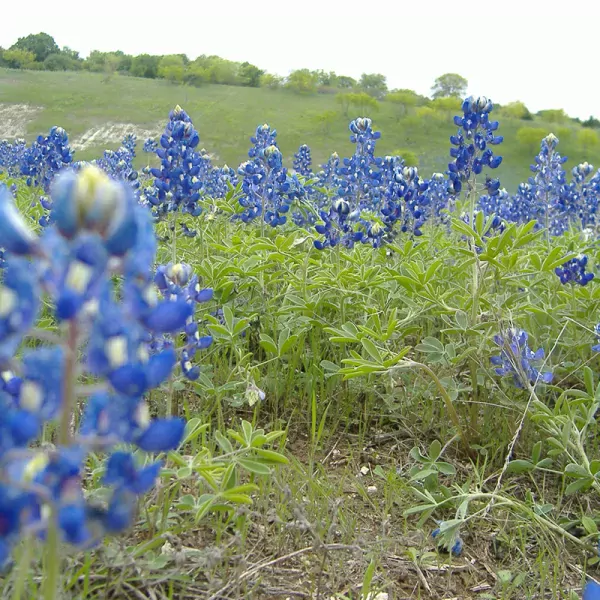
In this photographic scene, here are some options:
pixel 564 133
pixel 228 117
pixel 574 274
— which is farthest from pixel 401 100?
pixel 574 274

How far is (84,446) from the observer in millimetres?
813

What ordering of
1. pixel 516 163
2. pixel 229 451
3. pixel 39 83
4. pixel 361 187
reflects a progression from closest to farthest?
pixel 229 451 < pixel 361 187 < pixel 516 163 < pixel 39 83

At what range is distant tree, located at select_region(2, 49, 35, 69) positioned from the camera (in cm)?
3481

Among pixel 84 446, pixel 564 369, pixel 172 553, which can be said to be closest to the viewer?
pixel 84 446

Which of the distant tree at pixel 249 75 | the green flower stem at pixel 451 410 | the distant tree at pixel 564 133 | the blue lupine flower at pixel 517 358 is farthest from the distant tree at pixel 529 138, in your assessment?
the green flower stem at pixel 451 410

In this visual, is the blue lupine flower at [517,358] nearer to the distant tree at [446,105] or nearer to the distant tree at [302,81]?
the distant tree at [446,105]

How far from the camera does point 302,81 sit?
119 ft

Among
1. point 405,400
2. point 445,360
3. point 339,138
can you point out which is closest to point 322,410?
point 405,400

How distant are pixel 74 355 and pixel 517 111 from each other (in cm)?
3735

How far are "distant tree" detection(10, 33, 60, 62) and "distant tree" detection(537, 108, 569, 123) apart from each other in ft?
90.9

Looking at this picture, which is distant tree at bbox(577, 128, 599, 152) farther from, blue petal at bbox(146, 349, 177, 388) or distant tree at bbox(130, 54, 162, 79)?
blue petal at bbox(146, 349, 177, 388)

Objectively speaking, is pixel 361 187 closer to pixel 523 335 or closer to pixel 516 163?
pixel 523 335

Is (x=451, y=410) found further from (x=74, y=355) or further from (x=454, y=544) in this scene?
(x=74, y=355)

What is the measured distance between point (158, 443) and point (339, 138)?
27686 mm
